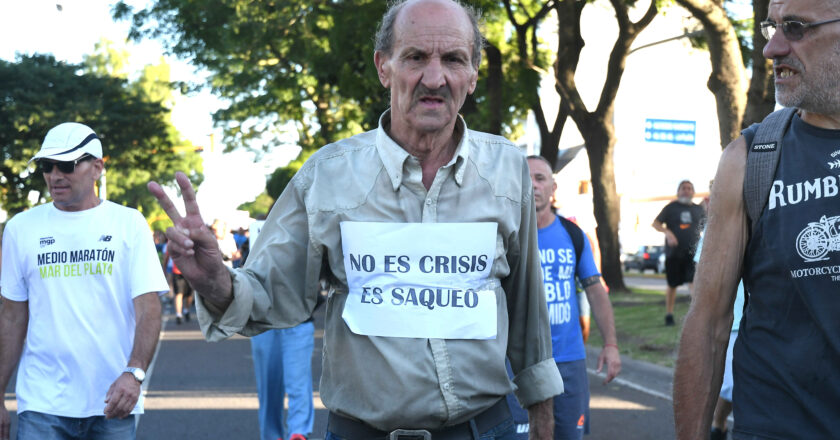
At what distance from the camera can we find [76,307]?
15.6ft

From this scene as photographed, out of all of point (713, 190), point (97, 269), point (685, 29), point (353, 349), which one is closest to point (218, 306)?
point (353, 349)

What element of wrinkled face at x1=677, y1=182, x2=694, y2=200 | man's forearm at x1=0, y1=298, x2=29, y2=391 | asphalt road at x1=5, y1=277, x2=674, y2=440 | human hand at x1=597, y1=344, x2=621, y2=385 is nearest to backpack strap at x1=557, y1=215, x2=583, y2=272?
human hand at x1=597, y1=344, x2=621, y2=385

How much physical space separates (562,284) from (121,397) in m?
2.65

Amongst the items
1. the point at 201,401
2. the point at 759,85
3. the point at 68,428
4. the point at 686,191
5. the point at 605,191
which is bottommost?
the point at 201,401

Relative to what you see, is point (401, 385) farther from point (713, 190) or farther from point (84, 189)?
point (84, 189)

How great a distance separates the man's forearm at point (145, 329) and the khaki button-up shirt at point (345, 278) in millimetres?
1755

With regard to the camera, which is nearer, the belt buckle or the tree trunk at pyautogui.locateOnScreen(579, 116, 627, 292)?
the belt buckle

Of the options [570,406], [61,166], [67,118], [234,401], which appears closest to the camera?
[61,166]

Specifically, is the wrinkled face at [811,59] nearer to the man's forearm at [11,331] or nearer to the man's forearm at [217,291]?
the man's forearm at [217,291]

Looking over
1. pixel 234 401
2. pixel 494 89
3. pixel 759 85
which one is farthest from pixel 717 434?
pixel 494 89

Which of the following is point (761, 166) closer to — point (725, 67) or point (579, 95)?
point (725, 67)

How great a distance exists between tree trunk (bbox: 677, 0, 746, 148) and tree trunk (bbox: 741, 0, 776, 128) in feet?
1.43

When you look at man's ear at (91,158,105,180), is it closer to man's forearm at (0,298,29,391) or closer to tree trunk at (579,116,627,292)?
man's forearm at (0,298,29,391)

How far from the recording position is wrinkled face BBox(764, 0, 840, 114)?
2891mm
